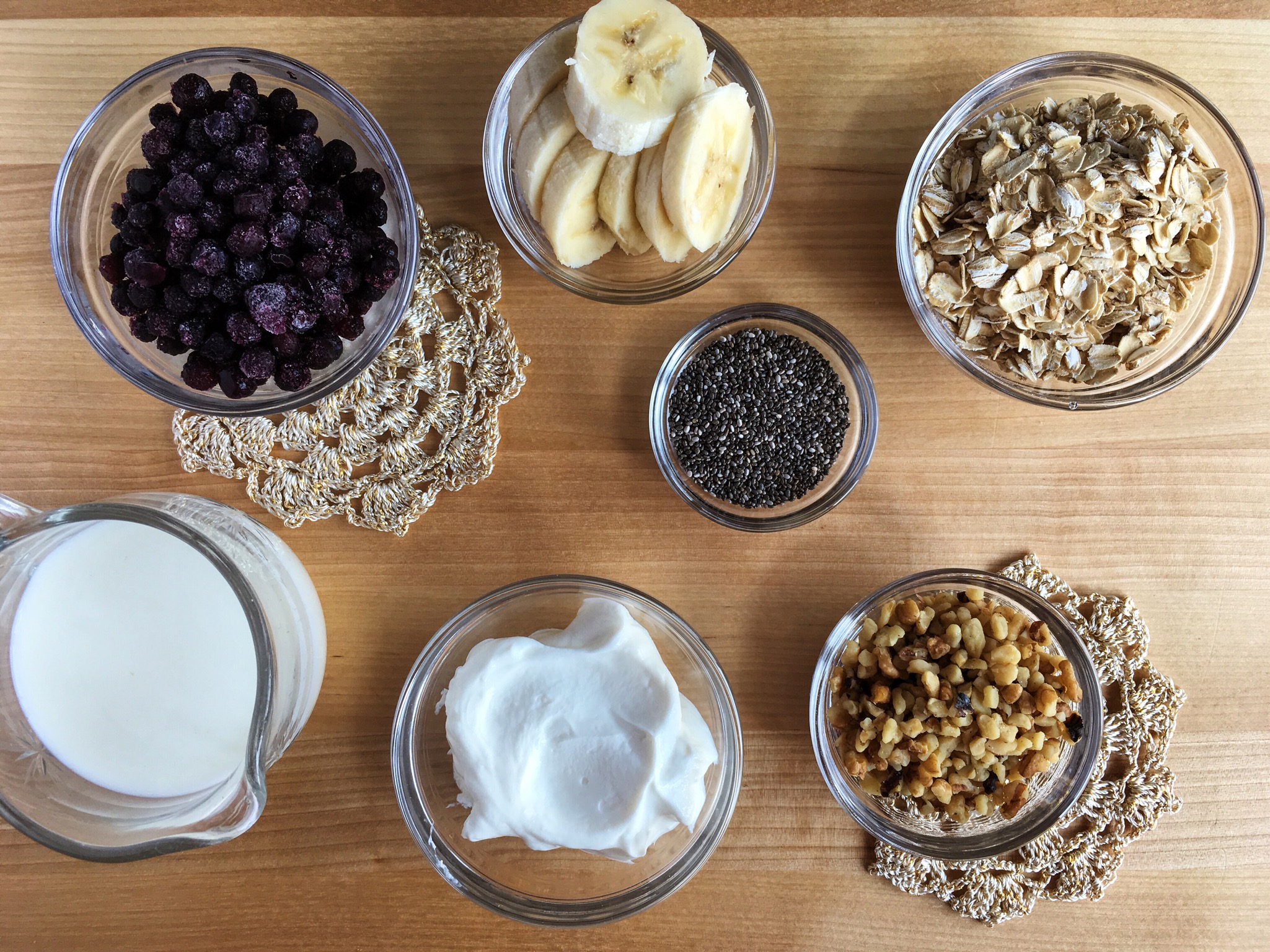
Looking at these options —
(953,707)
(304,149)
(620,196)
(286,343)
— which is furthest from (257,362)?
(953,707)

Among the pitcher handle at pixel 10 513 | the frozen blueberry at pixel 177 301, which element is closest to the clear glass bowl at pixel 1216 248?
the frozen blueberry at pixel 177 301

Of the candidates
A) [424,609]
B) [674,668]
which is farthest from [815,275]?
[424,609]

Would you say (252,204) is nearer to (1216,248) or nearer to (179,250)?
(179,250)

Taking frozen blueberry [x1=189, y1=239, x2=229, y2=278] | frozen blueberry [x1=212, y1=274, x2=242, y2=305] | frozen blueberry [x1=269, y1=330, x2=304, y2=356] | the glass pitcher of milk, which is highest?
frozen blueberry [x1=189, y1=239, x2=229, y2=278]

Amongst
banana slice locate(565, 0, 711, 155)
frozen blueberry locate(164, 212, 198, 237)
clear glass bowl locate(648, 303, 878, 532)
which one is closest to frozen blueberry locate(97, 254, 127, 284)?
frozen blueberry locate(164, 212, 198, 237)

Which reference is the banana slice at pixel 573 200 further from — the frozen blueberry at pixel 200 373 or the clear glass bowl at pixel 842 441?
the frozen blueberry at pixel 200 373

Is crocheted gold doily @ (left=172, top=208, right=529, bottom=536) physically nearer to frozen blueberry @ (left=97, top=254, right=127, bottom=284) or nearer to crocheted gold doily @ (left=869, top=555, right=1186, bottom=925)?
frozen blueberry @ (left=97, top=254, right=127, bottom=284)
